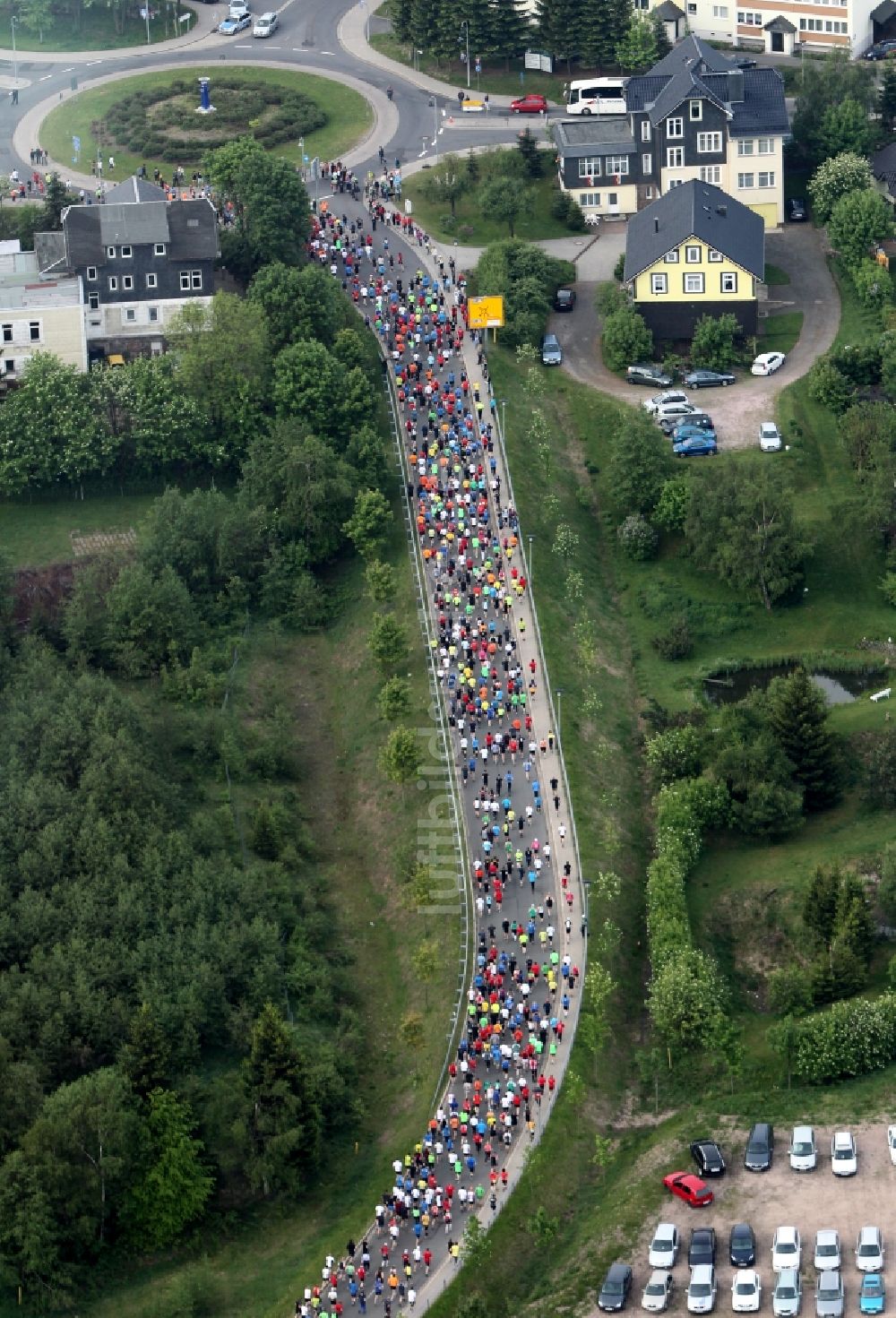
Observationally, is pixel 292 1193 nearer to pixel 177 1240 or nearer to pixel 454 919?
pixel 177 1240

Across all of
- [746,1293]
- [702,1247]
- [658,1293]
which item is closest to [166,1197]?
[658,1293]

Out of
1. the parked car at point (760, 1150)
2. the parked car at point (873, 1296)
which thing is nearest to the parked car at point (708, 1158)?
the parked car at point (760, 1150)

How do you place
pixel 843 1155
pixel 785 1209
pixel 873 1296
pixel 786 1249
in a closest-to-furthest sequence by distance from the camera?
pixel 873 1296
pixel 786 1249
pixel 785 1209
pixel 843 1155

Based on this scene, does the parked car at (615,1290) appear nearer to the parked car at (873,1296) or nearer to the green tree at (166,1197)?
the parked car at (873,1296)

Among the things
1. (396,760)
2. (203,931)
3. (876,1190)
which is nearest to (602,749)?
(396,760)

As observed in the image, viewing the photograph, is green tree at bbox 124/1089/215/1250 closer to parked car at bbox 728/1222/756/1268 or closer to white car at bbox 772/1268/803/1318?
parked car at bbox 728/1222/756/1268

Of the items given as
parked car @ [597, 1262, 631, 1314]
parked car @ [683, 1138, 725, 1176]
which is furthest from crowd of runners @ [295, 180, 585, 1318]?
parked car @ [597, 1262, 631, 1314]

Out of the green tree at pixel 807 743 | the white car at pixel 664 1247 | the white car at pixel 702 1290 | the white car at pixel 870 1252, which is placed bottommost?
the white car at pixel 664 1247

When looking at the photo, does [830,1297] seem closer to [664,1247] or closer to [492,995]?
[664,1247]
